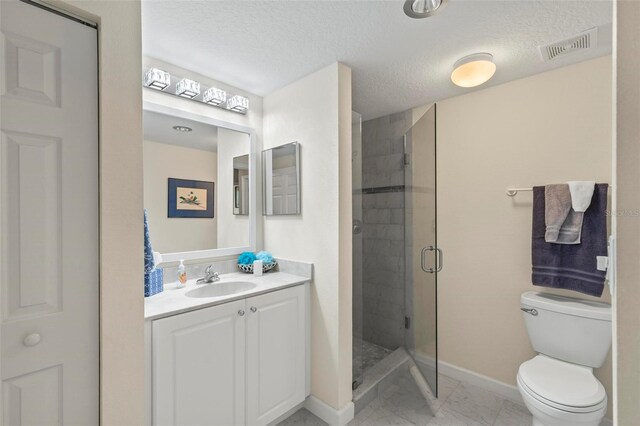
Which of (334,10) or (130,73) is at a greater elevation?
(334,10)

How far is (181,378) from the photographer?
1322mm

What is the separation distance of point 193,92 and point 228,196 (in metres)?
0.75

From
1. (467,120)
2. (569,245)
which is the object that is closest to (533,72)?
(467,120)

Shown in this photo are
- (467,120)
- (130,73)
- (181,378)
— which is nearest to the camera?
(130,73)

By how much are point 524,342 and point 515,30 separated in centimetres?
204

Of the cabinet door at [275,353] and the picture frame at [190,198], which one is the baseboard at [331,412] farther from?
the picture frame at [190,198]

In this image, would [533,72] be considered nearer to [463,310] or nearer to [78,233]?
[463,310]

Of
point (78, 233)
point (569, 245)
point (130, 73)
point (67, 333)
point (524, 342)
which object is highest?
point (130, 73)

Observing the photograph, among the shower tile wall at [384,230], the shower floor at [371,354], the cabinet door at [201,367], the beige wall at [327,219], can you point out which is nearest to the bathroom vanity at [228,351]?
the cabinet door at [201,367]

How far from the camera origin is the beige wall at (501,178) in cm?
178

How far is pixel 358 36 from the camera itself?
1.53 meters

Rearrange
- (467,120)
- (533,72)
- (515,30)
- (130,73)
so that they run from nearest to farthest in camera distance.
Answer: (130,73) → (515,30) → (533,72) → (467,120)

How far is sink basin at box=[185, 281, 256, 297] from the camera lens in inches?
70.4

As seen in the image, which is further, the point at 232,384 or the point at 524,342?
the point at 524,342
